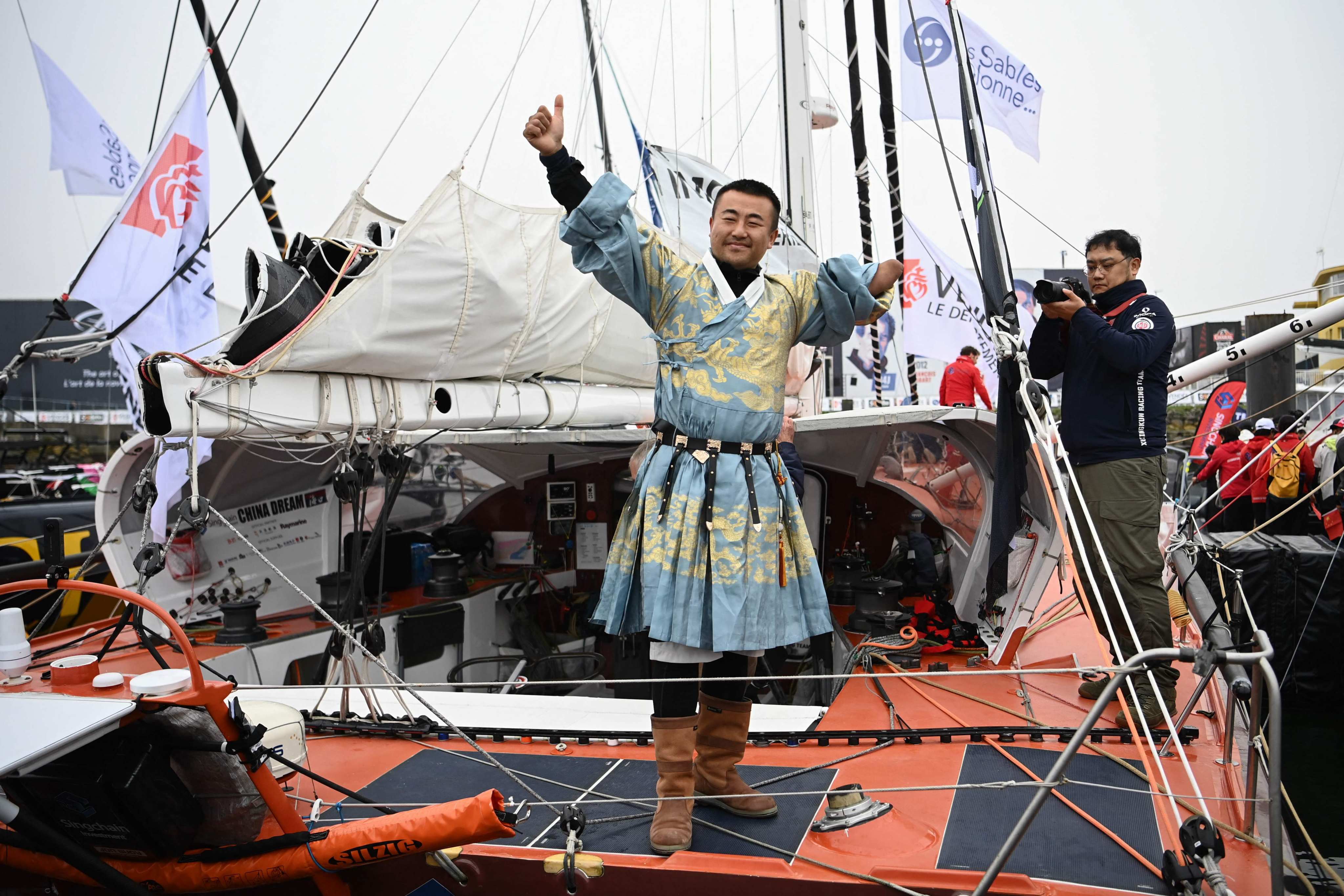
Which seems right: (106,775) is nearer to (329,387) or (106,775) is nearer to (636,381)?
(329,387)

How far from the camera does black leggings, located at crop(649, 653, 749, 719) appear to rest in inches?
78.4

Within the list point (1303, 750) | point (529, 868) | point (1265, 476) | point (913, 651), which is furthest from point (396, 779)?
point (1265, 476)

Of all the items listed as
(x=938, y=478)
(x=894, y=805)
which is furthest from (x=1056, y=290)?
(x=938, y=478)

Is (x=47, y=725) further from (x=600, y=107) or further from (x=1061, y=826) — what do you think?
(x=600, y=107)

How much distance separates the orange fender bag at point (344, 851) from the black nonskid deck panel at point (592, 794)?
0.99 ft

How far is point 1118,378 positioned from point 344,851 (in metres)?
2.41

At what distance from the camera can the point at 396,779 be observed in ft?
8.19

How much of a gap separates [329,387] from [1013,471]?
221 centimetres

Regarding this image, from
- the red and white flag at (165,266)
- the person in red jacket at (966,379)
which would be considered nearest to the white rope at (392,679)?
the red and white flag at (165,266)

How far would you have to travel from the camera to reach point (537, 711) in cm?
306

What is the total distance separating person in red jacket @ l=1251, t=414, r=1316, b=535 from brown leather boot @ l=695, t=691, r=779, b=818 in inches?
329

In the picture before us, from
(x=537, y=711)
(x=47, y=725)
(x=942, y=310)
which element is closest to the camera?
(x=47, y=725)

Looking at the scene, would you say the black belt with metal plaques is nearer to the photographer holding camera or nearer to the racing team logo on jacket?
the photographer holding camera

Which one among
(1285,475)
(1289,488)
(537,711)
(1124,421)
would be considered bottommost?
(537,711)
